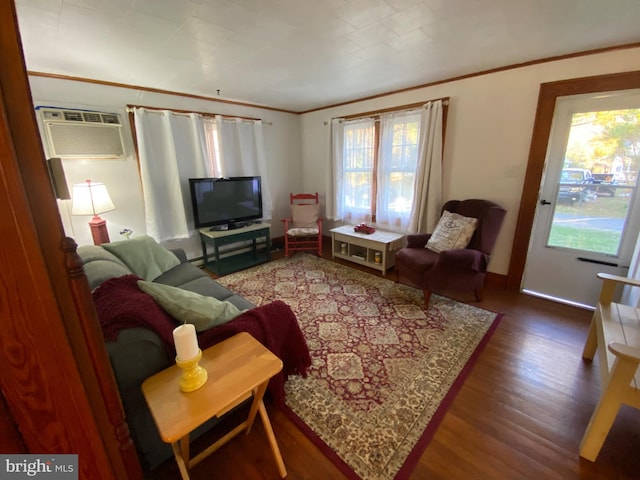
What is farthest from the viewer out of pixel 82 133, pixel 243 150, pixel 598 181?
pixel 243 150

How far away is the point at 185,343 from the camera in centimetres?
92

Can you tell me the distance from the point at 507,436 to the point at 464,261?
1357 millimetres

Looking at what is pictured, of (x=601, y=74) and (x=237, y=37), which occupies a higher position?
(x=237, y=37)

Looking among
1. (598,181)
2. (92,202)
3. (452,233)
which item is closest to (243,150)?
(92,202)

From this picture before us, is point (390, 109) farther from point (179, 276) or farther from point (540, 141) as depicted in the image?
point (179, 276)

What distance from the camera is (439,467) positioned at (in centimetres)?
124

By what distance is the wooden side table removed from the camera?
2.82ft

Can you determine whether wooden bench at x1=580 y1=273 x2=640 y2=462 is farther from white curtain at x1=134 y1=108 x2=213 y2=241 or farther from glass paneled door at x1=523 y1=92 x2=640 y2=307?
white curtain at x1=134 y1=108 x2=213 y2=241

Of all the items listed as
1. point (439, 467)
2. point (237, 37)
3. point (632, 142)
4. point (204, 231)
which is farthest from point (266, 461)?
point (632, 142)

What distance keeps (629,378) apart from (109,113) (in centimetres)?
440

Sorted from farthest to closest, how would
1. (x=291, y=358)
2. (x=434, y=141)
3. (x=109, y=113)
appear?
(x=434, y=141) < (x=109, y=113) < (x=291, y=358)

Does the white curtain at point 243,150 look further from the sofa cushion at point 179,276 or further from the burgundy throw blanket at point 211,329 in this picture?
the burgundy throw blanket at point 211,329

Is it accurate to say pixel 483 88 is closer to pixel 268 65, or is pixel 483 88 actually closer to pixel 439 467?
pixel 268 65

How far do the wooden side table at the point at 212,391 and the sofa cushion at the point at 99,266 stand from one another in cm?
91
